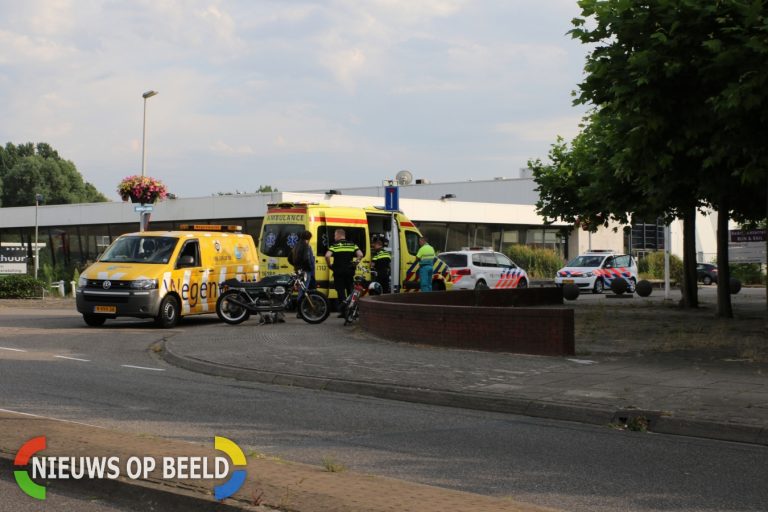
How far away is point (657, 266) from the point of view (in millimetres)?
52750

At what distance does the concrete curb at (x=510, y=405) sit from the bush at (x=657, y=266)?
129 feet

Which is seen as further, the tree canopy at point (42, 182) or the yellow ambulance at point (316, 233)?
the tree canopy at point (42, 182)

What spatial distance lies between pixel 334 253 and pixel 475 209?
33472mm

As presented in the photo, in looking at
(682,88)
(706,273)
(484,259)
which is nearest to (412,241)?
(484,259)

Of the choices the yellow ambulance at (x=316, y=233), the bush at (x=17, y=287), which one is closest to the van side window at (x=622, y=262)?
the yellow ambulance at (x=316, y=233)

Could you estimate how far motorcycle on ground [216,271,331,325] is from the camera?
19594 mm

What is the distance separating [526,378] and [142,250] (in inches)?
436

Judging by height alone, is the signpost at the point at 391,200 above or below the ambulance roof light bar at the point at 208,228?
above

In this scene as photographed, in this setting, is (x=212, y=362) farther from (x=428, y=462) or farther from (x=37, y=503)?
(x=37, y=503)

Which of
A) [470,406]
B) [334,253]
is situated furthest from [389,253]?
[470,406]

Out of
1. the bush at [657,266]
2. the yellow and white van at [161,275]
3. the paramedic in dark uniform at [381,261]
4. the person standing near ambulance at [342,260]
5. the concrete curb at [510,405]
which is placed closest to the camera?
the concrete curb at [510,405]

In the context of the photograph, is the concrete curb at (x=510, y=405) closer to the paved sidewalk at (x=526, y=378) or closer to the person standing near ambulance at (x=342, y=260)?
the paved sidewalk at (x=526, y=378)

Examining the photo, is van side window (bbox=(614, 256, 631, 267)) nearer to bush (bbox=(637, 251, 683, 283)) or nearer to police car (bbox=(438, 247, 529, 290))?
police car (bbox=(438, 247, 529, 290))

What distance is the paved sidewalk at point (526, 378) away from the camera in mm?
9328
